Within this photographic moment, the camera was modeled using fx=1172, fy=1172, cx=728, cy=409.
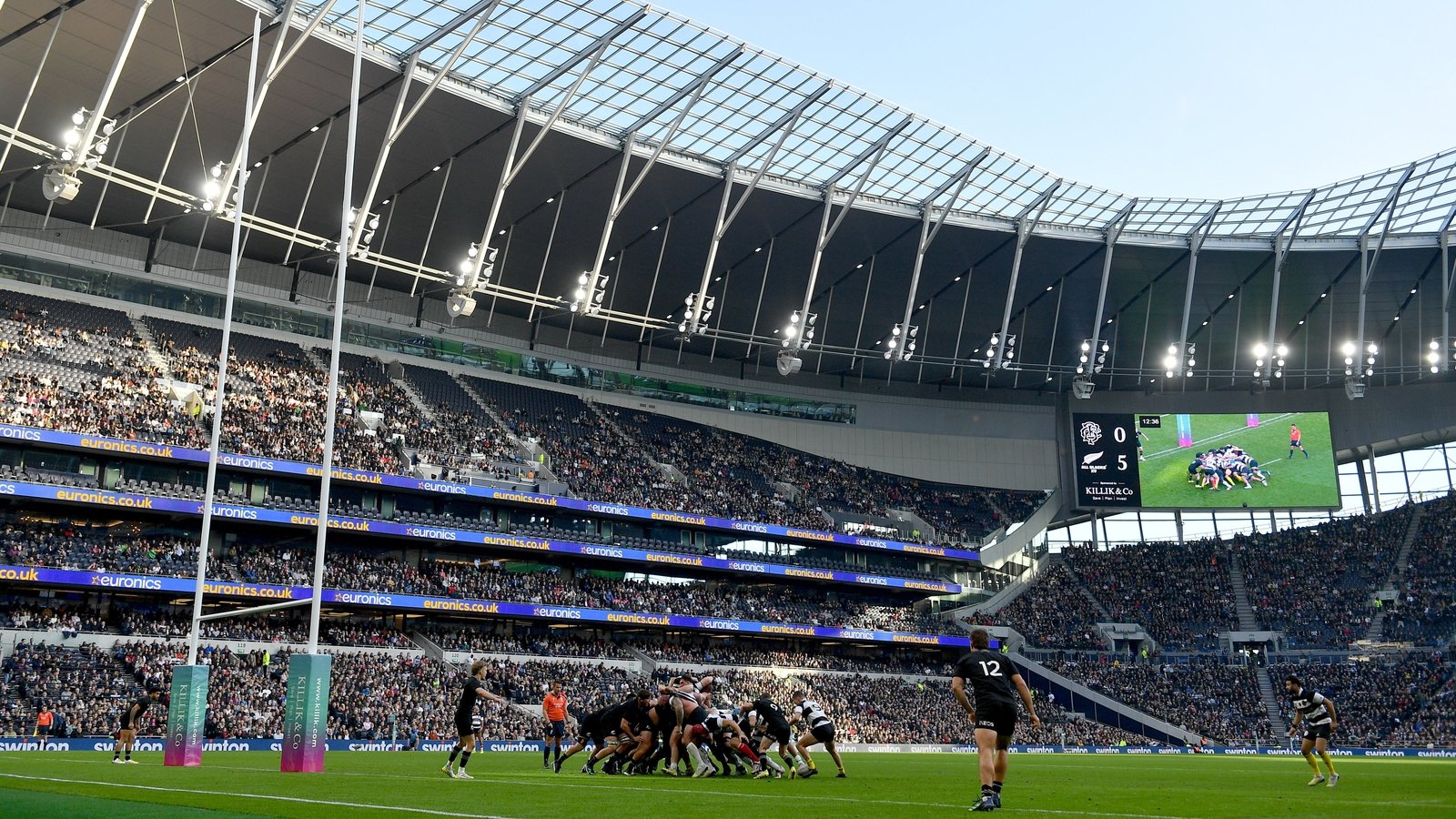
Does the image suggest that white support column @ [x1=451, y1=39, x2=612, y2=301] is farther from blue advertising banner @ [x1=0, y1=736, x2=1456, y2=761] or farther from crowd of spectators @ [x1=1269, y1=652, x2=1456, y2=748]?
crowd of spectators @ [x1=1269, y1=652, x2=1456, y2=748]

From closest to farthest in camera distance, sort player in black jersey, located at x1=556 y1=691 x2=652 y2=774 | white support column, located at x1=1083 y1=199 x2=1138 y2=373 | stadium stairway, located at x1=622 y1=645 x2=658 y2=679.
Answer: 1. player in black jersey, located at x1=556 y1=691 x2=652 y2=774
2. stadium stairway, located at x1=622 y1=645 x2=658 y2=679
3. white support column, located at x1=1083 y1=199 x2=1138 y2=373

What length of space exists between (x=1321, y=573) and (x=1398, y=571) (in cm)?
375

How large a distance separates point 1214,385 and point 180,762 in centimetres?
6539

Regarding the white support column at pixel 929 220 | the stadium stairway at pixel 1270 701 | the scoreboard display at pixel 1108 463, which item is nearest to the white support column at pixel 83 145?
the white support column at pixel 929 220

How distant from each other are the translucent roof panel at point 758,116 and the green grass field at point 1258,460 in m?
11.4

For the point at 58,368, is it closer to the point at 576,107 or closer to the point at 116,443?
the point at 116,443

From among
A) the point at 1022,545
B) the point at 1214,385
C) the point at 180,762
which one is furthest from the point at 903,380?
the point at 180,762

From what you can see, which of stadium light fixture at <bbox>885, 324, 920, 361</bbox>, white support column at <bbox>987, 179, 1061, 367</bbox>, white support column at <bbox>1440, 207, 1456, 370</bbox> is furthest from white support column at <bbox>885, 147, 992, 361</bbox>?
white support column at <bbox>1440, 207, 1456, 370</bbox>

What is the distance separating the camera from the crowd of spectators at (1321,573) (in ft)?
204

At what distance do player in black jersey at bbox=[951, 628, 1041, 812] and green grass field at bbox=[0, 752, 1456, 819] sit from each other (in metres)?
0.52

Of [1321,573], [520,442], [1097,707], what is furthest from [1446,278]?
[520,442]

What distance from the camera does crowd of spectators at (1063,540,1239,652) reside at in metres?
64.9

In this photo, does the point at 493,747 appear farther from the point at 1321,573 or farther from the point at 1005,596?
the point at 1321,573

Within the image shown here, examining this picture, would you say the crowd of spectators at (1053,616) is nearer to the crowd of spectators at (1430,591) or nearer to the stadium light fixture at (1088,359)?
the stadium light fixture at (1088,359)
